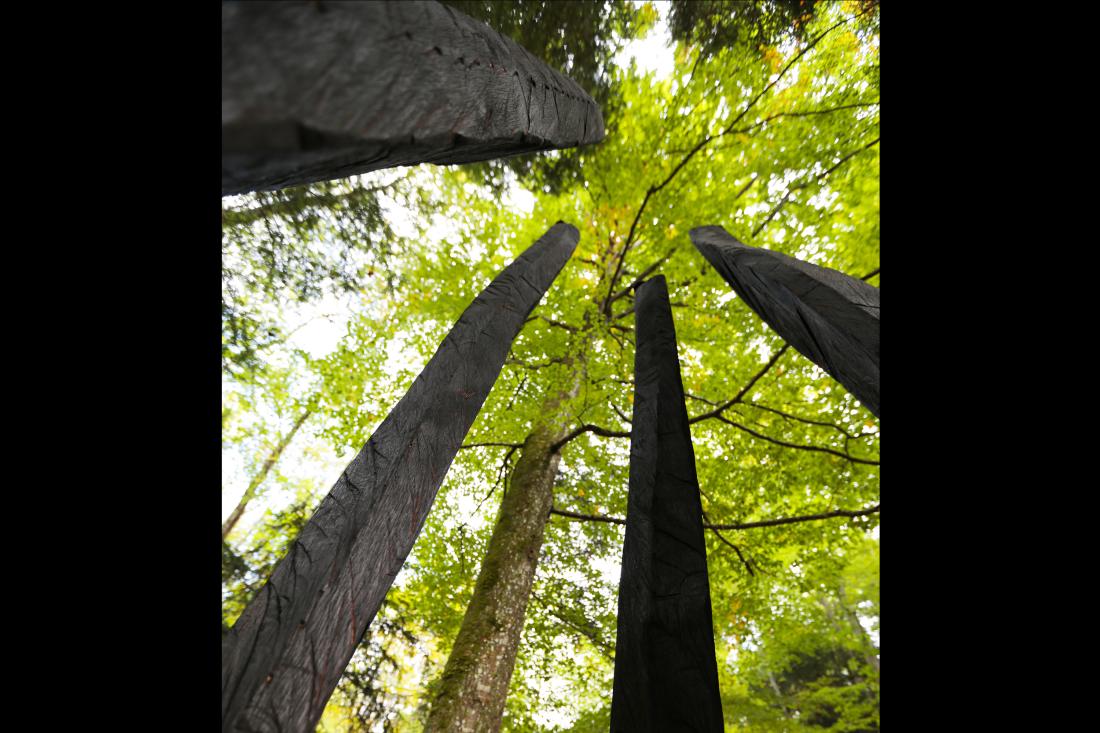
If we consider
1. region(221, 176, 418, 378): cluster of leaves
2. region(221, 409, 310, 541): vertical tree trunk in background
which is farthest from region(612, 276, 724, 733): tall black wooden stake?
region(221, 409, 310, 541): vertical tree trunk in background

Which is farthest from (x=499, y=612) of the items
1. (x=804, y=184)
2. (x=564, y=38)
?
(x=804, y=184)

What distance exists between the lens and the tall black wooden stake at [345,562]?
2.12ft

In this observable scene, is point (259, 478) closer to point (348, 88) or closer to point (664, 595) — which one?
point (664, 595)

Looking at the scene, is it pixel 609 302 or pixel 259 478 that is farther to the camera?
pixel 259 478

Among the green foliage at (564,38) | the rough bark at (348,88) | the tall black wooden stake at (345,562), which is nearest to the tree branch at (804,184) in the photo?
the green foliage at (564,38)

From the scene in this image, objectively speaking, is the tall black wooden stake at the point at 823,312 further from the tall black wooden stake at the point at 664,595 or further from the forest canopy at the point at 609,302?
the forest canopy at the point at 609,302

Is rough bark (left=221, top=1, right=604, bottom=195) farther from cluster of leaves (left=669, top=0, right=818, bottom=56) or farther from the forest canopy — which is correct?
cluster of leaves (left=669, top=0, right=818, bottom=56)

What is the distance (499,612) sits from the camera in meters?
3.32

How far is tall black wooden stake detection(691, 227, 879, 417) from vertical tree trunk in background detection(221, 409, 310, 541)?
8585 mm

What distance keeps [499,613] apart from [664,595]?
2570 mm

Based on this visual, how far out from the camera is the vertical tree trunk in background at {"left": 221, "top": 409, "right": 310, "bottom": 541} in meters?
8.52
